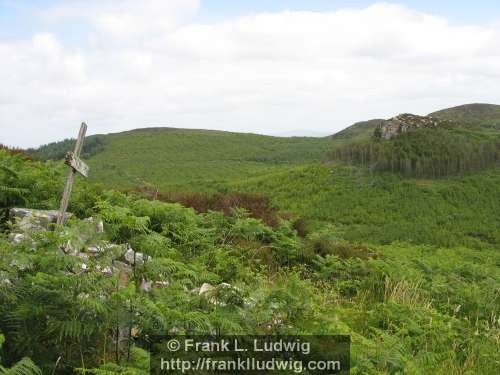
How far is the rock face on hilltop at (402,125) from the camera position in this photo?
35.2 metres

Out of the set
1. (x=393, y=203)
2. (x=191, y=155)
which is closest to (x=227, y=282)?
(x=393, y=203)

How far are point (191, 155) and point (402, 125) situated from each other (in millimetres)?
46297

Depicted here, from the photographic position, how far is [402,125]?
1391 inches

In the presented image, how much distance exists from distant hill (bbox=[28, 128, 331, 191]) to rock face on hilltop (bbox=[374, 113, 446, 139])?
61.0ft

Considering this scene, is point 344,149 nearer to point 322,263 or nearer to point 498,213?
point 498,213

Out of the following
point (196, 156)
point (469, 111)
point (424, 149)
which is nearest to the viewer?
point (424, 149)

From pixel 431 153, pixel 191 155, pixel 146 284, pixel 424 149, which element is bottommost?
pixel 146 284

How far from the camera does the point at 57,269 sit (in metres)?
4.51

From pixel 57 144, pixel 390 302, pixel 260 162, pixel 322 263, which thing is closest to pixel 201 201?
pixel 322 263

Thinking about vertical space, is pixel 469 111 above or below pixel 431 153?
above

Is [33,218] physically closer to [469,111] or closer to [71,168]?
[71,168]

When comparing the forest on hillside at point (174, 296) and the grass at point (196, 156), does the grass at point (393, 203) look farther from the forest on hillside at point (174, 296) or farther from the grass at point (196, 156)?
the grass at point (196, 156)

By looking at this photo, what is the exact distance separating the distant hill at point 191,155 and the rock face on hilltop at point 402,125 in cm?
1859

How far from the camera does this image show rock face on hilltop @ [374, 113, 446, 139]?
3519 cm
